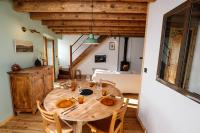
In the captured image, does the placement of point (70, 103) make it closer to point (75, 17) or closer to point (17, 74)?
point (17, 74)

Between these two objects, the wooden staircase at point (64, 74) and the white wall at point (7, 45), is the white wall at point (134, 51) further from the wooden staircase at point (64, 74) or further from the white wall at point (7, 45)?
the white wall at point (7, 45)

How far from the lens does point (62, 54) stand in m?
7.01

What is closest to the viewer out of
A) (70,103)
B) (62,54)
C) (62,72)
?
(70,103)

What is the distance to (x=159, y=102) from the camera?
1.78 m

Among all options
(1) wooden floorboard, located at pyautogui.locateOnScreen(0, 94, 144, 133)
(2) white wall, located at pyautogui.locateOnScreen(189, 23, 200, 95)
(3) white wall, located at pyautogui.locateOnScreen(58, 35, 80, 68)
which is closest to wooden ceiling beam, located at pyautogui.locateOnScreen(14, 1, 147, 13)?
(2) white wall, located at pyautogui.locateOnScreen(189, 23, 200, 95)

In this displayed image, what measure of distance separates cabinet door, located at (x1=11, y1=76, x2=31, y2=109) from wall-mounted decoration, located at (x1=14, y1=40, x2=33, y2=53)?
745mm

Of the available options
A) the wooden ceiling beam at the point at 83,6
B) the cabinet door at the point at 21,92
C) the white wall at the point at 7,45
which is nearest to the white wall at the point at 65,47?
the white wall at the point at 7,45

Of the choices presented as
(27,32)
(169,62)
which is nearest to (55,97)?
(169,62)

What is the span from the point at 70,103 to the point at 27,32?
8.48 feet

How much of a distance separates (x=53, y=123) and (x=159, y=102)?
1.60 metres

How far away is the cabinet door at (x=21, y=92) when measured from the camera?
248cm

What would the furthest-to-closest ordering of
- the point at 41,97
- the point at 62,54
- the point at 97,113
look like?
the point at 62,54 < the point at 41,97 < the point at 97,113

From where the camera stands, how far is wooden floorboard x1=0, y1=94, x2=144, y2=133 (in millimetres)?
2176

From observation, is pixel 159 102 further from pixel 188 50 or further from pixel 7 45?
pixel 7 45
